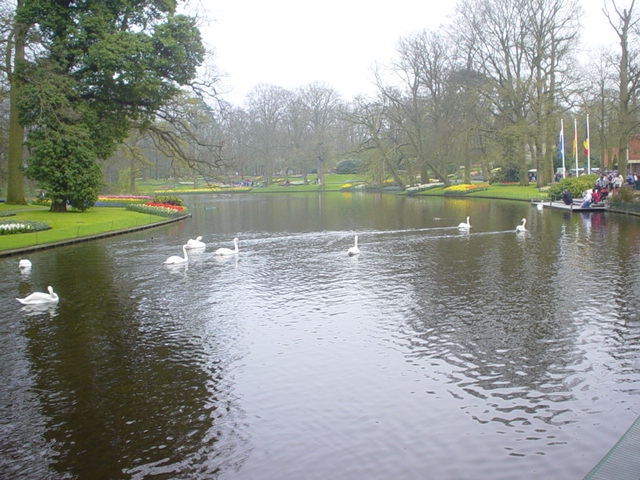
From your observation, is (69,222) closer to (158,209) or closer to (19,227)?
(19,227)

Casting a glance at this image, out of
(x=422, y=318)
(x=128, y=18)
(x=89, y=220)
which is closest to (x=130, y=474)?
(x=422, y=318)

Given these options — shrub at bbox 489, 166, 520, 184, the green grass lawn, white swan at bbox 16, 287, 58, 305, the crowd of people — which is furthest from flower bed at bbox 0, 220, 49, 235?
shrub at bbox 489, 166, 520, 184

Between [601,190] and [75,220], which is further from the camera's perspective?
[601,190]

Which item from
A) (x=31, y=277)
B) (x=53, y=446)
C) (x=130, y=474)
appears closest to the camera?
(x=130, y=474)

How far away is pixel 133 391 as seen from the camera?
29.0 feet

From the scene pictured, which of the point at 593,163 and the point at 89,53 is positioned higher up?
the point at 89,53

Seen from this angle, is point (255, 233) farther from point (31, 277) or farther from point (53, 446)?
point (53, 446)

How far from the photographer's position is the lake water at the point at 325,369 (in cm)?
682

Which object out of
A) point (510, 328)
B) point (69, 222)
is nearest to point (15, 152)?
point (69, 222)

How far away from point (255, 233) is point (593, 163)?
66.9 metres

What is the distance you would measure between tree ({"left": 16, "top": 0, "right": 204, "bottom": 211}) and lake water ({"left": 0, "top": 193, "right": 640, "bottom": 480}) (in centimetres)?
1630

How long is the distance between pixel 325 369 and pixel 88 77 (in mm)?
30312

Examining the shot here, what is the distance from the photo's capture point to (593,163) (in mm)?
81125

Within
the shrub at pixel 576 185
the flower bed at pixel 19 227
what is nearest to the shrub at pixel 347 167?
the shrub at pixel 576 185
